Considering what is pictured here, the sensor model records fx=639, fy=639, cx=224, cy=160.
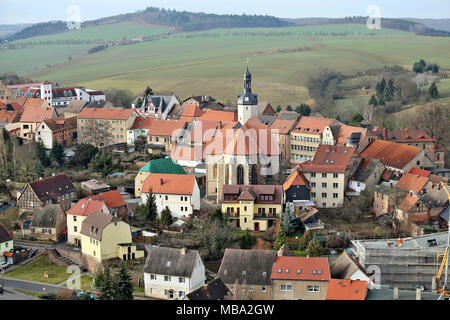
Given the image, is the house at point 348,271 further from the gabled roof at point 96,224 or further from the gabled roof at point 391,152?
the gabled roof at point 391,152

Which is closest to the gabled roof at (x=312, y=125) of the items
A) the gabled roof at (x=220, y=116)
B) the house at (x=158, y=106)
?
the gabled roof at (x=220, y=116)

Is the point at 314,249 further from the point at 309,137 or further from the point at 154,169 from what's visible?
the point at 309,137

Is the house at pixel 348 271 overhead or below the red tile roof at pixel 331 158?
below

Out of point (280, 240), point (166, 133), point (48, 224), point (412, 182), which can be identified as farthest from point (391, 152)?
point (48, 224)

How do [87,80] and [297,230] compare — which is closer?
[297,230]

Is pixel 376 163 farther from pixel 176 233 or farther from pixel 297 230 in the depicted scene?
pixel 176 233

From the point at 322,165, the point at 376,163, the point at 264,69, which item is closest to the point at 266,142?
the point at 322,165
